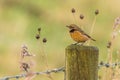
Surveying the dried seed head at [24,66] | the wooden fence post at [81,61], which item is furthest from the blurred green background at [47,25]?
the wooden fence post at [81,61]

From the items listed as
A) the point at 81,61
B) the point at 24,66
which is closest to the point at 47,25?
the point at 24,66

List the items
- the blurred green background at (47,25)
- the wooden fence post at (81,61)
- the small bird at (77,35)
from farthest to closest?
the blurred green background at (47,25)
the small bird at (77,35)
the wooden fence post at (81,61)

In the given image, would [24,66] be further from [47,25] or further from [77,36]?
[47,25]

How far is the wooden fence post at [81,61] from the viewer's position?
4.88 m

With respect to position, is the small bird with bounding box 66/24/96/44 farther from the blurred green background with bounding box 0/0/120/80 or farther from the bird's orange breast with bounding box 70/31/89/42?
the blurred green background with bounding box 0/0/120/80

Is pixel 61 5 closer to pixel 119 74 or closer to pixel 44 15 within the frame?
pixel 44 15

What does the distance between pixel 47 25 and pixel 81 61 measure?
8712 millimetres

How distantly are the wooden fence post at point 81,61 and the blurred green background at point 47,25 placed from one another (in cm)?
511

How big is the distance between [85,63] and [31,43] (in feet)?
22.7

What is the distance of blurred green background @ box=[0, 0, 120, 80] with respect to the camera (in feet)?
36.6

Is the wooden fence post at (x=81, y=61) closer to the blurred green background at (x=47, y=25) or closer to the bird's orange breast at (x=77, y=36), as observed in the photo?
the bird's orange breast at (x=77, y=36)

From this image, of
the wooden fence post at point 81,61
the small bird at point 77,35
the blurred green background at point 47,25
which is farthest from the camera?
the blurred green background at point 47,25

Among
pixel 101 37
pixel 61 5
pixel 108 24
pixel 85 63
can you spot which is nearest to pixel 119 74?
pixel 85 63

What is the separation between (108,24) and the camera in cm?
1366
